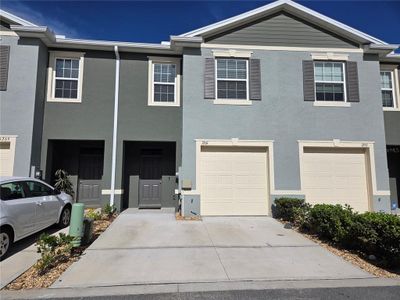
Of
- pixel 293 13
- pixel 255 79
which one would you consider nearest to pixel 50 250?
pixel 255 79

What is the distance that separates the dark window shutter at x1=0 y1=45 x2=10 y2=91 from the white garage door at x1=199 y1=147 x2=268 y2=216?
24.6 feet

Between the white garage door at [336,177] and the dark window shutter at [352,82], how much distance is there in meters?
2.03

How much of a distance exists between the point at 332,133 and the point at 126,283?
9.15 m

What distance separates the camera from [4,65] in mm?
10352

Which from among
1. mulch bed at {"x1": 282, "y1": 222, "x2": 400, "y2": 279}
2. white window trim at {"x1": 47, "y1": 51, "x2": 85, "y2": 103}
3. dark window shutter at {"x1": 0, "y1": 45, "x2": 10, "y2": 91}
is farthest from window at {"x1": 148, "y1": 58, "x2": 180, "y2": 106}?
mulch bed at {"x1": 282, "y1": 222, "x2": 400, "y2": 279}

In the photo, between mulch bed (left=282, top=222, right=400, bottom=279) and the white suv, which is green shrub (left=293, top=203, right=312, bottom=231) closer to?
mulch bed (left=282, top=222, right=400, bottom=279)

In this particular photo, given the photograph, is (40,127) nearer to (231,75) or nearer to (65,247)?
(65,247)

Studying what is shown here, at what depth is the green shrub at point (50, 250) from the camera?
521 cm

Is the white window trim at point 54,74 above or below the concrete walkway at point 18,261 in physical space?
above

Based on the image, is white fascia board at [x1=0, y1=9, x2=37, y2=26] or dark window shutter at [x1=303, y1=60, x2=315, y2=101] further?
dark window shutter at [x1=303, y1=60, x2=315, y2=101]

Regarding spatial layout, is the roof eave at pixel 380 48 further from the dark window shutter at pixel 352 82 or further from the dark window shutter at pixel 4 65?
the dark window shutter at pixel 4 65

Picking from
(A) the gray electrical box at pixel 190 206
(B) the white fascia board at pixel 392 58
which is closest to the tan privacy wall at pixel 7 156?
(A) the gray electrical box at pixel 190 206

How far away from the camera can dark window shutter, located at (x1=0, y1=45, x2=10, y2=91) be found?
10.3 m

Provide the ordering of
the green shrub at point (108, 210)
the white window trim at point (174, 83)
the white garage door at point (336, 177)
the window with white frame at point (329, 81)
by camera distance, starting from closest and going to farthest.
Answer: the green shrub at point (108, 210) < the white garage door at point (336, 177) < the window with white frame at point (329, 81) < the white window trim at point (174, 83)
